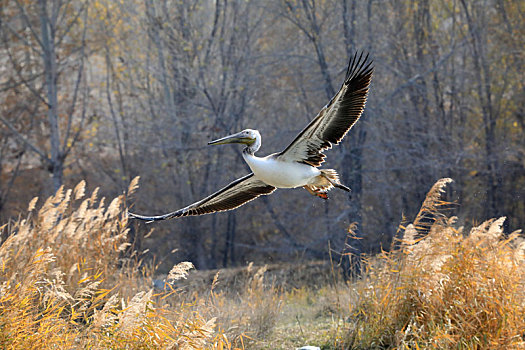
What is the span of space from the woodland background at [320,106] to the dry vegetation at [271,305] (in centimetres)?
507

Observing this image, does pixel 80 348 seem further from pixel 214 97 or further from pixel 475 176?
pixel 475 176

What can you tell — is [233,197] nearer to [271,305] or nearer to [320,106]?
[271,305]

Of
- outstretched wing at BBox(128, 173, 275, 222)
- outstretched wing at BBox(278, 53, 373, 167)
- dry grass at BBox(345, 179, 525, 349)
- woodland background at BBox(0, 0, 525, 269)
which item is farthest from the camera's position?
woodland background at BBox(0, 0, 525, 269)

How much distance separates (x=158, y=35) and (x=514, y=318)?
1022cm

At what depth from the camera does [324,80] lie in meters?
11.3

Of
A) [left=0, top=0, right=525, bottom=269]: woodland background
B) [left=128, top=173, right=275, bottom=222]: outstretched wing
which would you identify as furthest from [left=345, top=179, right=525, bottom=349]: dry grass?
[left=0, top=0, right=525, bottom=269]: woodland background

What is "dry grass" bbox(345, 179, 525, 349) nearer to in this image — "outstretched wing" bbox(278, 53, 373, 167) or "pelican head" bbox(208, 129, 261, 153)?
"outstretched wing" bbox(278, 53, 373, 167)

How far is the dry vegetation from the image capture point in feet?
13.2

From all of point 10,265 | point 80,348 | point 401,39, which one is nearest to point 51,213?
point 10,265

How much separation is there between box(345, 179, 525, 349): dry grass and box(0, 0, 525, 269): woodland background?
553 centimetres

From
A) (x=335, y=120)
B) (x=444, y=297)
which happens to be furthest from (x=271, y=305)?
(x=335, y=120)

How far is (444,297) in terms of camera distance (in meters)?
4.83

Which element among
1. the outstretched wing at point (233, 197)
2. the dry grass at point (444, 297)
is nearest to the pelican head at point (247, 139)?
the outstretched wing at point (233, 197)

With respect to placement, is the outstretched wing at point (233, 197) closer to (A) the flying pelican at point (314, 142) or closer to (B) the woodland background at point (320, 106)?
(A) the flying pelican at point (314, 142)
